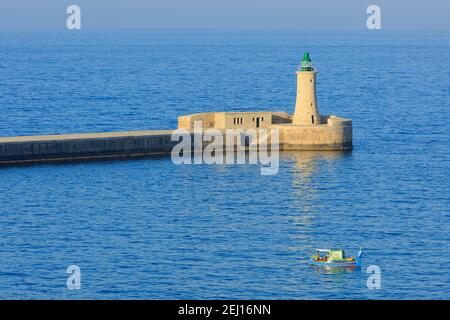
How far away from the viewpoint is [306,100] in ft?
337

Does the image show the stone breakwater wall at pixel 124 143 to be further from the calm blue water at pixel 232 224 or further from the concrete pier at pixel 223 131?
the calm blue water at pixel 232 224

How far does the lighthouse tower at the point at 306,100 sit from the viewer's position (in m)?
102

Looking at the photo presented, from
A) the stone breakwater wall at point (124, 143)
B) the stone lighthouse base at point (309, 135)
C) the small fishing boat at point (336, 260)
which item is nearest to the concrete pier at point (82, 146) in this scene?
the stone breakwater wall at point (124, 143)

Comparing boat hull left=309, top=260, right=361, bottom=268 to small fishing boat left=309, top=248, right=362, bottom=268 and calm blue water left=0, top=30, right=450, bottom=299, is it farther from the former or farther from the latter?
calm blue water left=0, top=30, right=450, bottom=299

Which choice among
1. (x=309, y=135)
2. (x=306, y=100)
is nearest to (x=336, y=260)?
(x=309, y=135)

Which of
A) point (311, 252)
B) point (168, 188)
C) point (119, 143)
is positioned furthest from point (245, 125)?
point (311, 252)

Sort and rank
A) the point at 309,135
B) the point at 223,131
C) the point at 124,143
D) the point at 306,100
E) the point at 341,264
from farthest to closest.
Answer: the point at 306,100 < the point at 309,135 < the point at 223,131 < the point at 124,143 < the point at 341,264

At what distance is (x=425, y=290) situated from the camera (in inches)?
2222

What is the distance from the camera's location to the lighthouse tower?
102 m

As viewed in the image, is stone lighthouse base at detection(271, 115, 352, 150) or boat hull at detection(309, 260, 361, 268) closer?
boat hull at detection(309, 260, 361, 268)

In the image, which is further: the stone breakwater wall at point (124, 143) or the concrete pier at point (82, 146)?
the stone breakwater wall at point (124, 143)

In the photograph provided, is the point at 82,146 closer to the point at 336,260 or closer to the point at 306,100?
the point at 306,100

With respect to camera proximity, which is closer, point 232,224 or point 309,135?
point 232,224

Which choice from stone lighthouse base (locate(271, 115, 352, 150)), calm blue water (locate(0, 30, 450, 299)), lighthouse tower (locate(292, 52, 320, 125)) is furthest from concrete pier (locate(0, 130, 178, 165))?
lighthouse tower (locate(292, 52, 320, 125))
